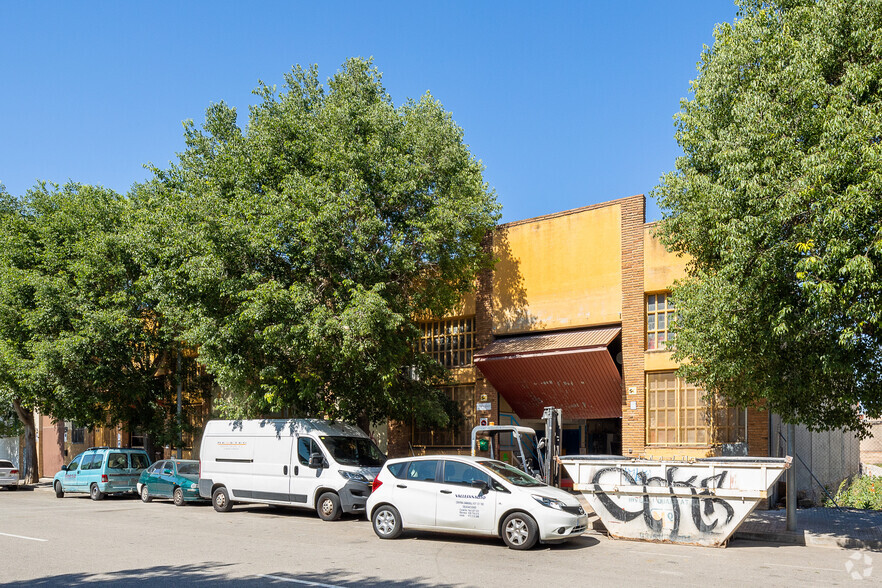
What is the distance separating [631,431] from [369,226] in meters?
8.70

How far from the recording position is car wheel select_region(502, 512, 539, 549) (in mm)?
12062

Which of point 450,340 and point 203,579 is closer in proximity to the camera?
point 203,579

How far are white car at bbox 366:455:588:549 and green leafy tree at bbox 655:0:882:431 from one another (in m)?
4.24

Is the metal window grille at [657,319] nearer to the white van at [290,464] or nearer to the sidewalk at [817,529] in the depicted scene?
the sidewalk at [817,529]

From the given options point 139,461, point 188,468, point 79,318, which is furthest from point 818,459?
point 79,318

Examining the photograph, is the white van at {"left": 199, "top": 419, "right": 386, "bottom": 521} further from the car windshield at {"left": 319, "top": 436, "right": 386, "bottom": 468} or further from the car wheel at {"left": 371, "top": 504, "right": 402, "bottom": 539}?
the car wheel at {"left": 371, "top": 504, "right": 402, "bottom": 539}

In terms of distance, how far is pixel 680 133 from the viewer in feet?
51.1

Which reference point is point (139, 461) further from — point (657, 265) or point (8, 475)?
point (657, 265)

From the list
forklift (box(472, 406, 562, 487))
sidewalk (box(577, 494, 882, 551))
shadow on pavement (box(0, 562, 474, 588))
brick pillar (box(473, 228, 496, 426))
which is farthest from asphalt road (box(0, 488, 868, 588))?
brick pillar (box(473, 228, 496, 426))

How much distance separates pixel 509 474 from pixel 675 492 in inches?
108

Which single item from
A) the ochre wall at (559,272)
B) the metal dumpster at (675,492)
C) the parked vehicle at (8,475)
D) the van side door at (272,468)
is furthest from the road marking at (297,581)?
the parked vehicle at (8,475)

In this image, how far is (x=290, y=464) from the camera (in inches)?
712

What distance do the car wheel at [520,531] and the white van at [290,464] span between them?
17.6ft

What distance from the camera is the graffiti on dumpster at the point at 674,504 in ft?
40.8
